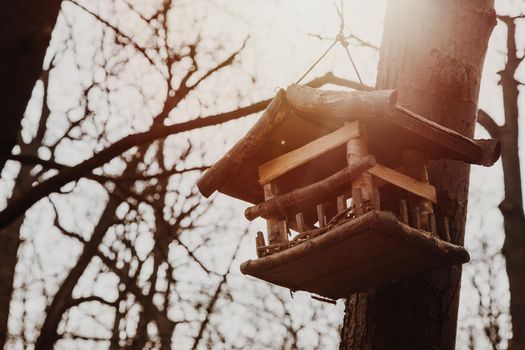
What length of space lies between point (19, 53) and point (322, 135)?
1579mm

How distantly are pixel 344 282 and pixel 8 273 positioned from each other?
635 cm

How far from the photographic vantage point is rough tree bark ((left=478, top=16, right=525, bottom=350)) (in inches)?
248

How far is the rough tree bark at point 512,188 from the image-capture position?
630cm

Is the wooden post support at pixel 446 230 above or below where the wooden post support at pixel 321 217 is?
above

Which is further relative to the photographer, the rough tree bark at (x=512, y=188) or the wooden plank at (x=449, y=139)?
the rough tree bark at (x=512, y=188)

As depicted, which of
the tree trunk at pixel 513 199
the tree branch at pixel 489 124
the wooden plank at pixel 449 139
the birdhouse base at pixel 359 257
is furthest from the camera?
the tree branch at pixel 489 124

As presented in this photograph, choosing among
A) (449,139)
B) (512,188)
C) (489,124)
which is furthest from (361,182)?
(489,124)

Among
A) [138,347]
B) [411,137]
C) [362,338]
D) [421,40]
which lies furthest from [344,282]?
[138,347]

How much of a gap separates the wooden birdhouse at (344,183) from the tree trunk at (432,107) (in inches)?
5.7

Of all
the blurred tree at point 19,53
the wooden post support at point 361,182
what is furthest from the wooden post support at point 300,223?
the blurred tree at point 19,53

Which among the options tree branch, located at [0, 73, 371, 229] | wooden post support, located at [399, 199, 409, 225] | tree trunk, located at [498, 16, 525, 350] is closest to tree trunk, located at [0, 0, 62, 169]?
tree branch, located at [0, 73, 371, 229]

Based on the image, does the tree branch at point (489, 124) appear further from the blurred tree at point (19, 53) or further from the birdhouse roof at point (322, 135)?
the blurred tree at point (19, 53)

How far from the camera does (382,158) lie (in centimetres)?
327

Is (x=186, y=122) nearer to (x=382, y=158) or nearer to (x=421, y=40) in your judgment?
(x=382, y=158)
